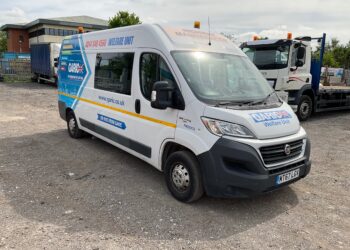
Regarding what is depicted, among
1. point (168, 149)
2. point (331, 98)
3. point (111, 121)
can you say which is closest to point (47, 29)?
point (331, 98)

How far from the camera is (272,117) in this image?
4148mm

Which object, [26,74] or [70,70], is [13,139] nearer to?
[70,70]

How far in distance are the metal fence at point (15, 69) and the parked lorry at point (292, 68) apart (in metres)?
23.4

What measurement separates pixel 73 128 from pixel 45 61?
672 inches

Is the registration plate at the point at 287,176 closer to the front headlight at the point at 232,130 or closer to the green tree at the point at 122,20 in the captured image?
the front headlight at the point at 232,130

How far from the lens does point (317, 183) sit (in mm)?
5312

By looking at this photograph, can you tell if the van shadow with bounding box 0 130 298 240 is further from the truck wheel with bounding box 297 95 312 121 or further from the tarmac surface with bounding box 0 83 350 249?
the truck wheel with bounding box 297 95 312 121

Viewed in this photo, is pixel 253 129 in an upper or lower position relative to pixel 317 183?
upper

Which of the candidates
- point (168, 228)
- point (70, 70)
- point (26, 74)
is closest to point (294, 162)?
point (168, 228)

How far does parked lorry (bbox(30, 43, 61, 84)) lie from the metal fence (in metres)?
2.41

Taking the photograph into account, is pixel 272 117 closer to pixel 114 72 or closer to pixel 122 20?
pixel 114 72

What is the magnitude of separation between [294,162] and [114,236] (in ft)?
7.96

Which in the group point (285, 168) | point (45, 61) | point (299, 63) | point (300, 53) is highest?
point (300, 53)

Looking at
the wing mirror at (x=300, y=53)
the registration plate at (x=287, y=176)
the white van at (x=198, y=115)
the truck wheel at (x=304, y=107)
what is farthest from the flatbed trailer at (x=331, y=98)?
the registration plate at (x=287, y=176)
